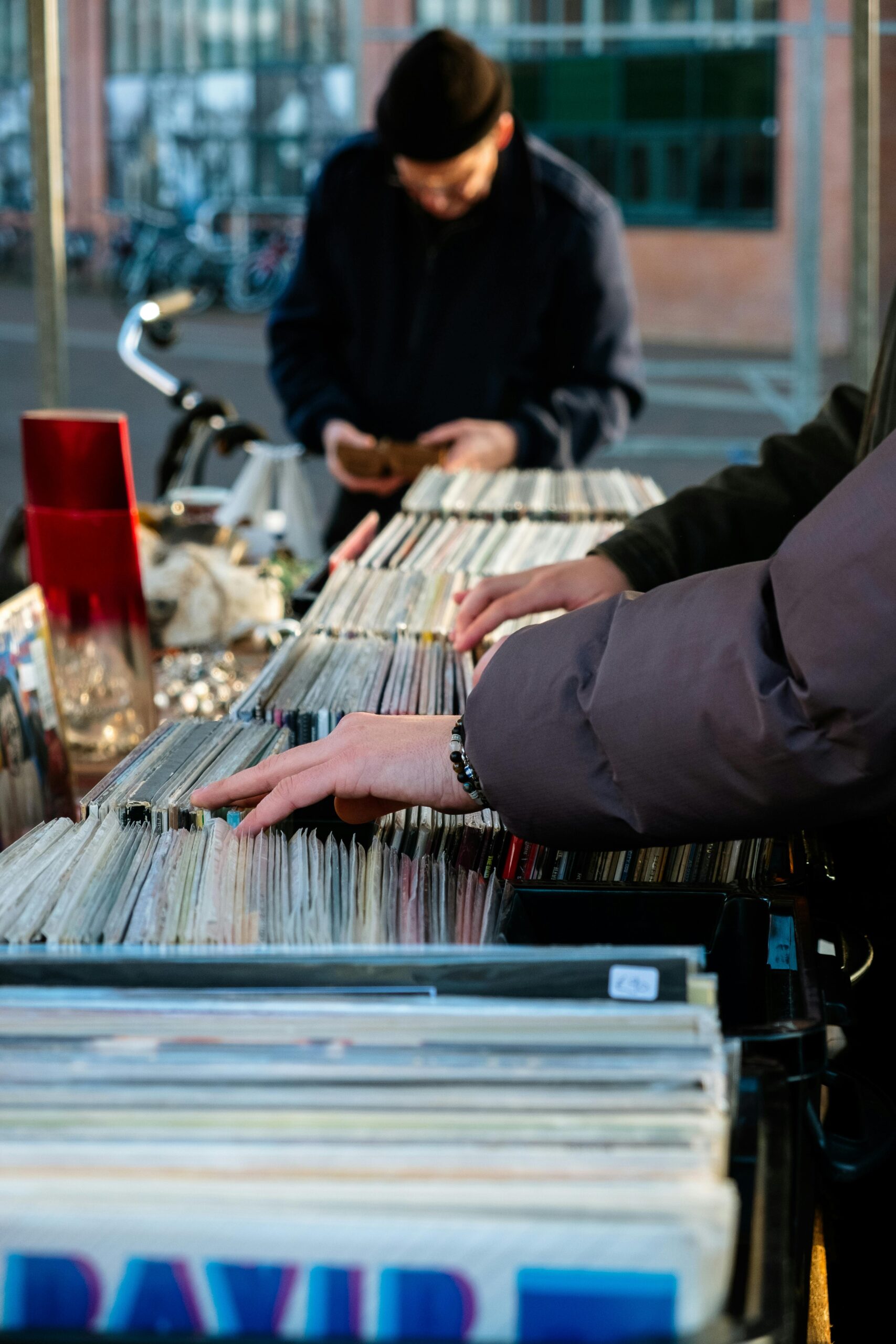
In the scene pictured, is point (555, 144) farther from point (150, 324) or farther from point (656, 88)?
point (150, 324)

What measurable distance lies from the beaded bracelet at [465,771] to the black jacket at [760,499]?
0.61 metres

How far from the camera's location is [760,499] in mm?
1684

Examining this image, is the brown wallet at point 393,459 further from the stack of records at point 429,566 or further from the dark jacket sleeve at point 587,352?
the stack of records at point 429,566

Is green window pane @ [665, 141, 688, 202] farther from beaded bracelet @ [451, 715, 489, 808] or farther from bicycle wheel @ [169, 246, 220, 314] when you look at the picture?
beaded bracelet @ [451, 715, 489, 808]

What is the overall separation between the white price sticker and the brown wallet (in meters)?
2.03

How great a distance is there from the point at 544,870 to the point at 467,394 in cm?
230

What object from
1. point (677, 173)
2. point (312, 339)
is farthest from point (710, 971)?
point (677, 173)

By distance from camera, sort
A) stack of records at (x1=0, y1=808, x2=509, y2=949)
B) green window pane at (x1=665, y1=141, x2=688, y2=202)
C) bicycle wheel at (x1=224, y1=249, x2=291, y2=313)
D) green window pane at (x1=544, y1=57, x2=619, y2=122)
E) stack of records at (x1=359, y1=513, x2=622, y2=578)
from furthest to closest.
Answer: bicycle wheel at (x1=224, y1=249, x2=291, y2=313) < green window pane at (x1=665, y1=141, x2=688, y2=202) < green window pane at (x1=544, y1=57, x2=619, y2=122) < stack of records at (x1=359, y1=513, x2=622, y2=578) < stack of records at (x1=0, y1=808, x2=509, y2=949)

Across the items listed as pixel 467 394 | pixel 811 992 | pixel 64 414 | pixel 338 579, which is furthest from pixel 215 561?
pixel 811 992

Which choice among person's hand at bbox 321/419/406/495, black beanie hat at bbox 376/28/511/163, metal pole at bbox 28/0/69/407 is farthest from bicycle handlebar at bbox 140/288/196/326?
black beanie hat at bbox 376/28/511/163

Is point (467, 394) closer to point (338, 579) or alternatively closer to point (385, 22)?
point (338, 579)

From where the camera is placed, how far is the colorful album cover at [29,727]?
1632 mm

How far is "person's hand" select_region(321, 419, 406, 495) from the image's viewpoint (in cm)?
283

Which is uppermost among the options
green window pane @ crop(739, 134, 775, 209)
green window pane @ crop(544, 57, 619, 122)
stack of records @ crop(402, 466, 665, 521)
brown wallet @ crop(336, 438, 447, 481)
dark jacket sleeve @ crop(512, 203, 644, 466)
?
green window pane @ crop(544, 57, 619, 122)
